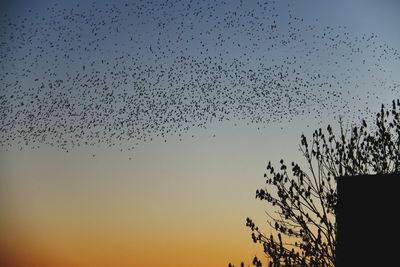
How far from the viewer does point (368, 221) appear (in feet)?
37.9

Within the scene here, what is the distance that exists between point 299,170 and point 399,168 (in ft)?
8.27

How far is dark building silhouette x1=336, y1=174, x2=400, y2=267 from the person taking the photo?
11102 millimetres

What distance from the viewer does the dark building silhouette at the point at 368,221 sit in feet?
36.4

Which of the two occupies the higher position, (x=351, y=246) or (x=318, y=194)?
(x=318, y=194)

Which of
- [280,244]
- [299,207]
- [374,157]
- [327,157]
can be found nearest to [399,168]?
[374,157]

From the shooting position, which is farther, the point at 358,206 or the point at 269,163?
the point at 269,163

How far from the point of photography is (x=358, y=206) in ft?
38.8

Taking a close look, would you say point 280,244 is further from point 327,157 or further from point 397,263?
point 397,263

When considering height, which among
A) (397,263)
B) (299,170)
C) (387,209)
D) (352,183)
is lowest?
(397,263)

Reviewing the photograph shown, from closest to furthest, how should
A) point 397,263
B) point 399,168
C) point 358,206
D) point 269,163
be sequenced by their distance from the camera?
1. point 397,263
2. point 358,206
3. point 399,168
4. point 269,163

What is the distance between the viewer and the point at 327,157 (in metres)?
13.8

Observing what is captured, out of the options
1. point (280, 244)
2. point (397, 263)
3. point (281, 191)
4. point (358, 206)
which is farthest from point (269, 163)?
point (397, 263)

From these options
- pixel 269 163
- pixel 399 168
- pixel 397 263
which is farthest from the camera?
pixel 269 163

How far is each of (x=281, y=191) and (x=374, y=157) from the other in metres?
2.60
